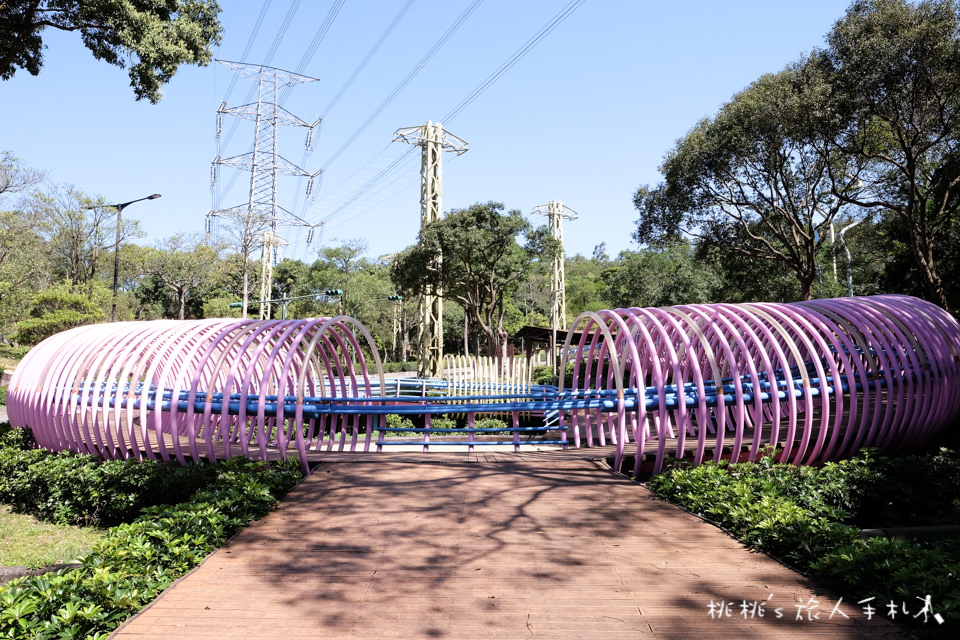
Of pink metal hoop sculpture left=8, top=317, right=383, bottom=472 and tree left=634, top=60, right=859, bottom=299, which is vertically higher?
tree left=634, top=60, right=859, bottom=299

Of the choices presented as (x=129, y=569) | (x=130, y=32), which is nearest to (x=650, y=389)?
(x=129, y=569)

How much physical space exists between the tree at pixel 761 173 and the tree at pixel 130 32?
14.1 meters

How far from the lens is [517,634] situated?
11.8ft

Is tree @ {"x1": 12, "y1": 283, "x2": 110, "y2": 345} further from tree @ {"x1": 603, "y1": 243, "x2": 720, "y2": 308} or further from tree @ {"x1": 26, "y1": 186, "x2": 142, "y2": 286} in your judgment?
tree @ {"x1": 603, "y1": 243, "x2": 720, "y2": 308}

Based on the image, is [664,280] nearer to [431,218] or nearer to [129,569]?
[431,218]

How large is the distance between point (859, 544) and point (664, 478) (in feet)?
8.57

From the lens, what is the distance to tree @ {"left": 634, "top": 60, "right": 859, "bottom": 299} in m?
16.9

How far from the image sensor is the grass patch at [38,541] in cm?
615

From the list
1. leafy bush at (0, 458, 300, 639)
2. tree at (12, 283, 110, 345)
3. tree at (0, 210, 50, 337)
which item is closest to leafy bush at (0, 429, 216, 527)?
leafy bush at (0, 458, 300, 639)

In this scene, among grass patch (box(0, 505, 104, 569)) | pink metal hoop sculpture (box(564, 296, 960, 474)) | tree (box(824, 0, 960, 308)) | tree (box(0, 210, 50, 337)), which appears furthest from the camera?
tree (box(0, 210, 50, 337))

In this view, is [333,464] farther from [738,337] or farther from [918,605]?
[918,605]

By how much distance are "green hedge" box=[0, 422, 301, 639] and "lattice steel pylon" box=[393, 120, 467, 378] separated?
19117 millimetres

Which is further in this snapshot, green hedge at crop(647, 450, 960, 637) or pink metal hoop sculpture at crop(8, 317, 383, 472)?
pink metal hoop sculpture at crop(8, 317, 383, 472)

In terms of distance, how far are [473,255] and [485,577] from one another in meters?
24.1
